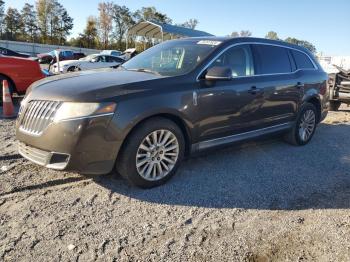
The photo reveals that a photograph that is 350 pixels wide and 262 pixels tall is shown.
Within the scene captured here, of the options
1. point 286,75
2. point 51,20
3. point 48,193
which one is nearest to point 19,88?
point 48,193

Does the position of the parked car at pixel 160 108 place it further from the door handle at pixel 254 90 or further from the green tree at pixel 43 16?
the green tree at pixel 43 16

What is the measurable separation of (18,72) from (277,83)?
251 inches

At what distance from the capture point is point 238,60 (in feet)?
15.8

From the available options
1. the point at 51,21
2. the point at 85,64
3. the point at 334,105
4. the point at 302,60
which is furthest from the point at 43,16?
the point at 302,60

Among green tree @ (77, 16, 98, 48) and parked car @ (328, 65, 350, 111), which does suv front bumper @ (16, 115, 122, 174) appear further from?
green tree @ (77, 16, 98, 48)

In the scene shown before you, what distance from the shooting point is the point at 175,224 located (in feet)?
10.6

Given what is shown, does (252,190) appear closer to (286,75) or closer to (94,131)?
(94,131)

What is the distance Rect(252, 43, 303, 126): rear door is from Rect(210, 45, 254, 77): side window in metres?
0.14

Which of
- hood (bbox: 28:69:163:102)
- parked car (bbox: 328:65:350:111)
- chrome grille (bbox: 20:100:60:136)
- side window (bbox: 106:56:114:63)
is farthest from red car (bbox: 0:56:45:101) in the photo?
side window (bbox: 106:56:114:63)

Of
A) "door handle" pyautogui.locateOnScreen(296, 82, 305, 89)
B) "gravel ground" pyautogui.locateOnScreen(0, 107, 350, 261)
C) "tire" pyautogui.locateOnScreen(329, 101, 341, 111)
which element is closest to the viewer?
"gravel ground" pyautogui.locateOnScreen(0, 107, 350, 261)

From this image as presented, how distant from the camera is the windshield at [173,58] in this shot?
4.34m

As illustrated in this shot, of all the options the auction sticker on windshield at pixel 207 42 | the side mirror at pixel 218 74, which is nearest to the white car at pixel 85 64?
the auction sticker on windshield at pixel 207 42

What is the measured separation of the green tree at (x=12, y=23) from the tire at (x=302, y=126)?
7025 centimetres

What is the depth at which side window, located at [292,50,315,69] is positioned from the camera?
19.6ft
